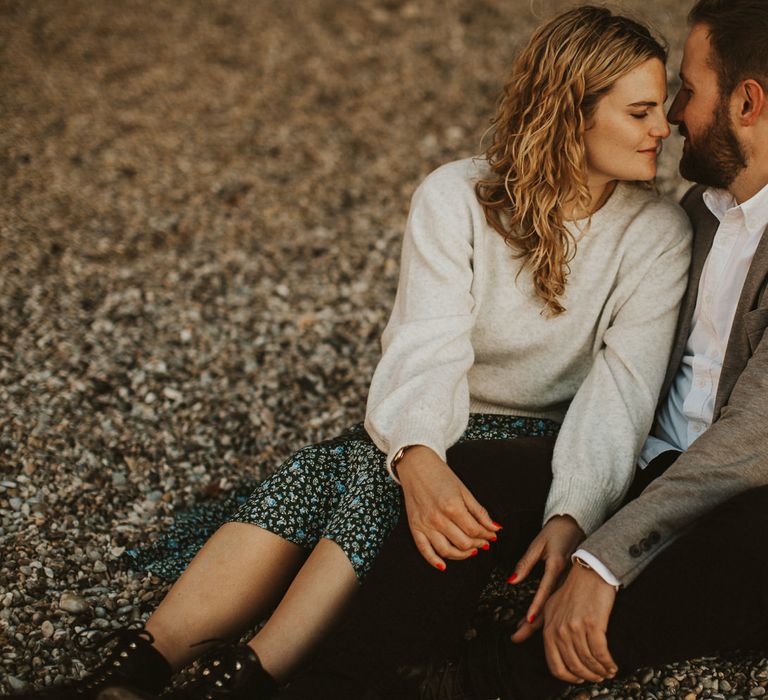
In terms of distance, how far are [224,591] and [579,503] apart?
3.95 feet

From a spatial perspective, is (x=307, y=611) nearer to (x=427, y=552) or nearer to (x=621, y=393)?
(x=427, y=552)

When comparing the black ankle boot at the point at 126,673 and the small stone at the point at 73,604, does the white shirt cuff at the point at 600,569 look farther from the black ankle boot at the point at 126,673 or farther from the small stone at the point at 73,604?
the small stone at the point at 73,604

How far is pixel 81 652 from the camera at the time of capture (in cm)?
309

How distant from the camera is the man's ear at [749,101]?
9.61 ft

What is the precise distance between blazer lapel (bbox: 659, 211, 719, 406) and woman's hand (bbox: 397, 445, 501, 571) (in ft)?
3.36

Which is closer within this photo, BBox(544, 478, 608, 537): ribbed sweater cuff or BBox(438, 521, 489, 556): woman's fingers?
BBox(438, 521, 489, 556): woman's fingers

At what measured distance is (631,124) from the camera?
3.03 meters

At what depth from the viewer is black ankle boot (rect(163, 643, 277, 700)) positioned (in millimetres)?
2521

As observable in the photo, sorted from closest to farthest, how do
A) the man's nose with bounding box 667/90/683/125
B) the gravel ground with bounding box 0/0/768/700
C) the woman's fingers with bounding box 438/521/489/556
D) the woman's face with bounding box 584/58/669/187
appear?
the woman's fingers with bounding box 438/521/489/556 < the woman's face with bounding box 584/58/669/187 < the man's nose with bounding box 667/90/683/125 < the gravel ground with bounding box 0/0/768/700

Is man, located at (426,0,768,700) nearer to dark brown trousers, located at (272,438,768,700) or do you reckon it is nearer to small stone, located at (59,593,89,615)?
dark brown trousers, located at (272,438,768,700)

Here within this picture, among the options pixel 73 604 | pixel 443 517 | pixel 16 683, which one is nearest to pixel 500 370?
A: pixel 443 517

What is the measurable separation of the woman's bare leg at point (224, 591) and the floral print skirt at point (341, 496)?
6cm

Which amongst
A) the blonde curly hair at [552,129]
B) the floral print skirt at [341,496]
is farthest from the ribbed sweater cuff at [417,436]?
the blonde curly hair at [552,129]

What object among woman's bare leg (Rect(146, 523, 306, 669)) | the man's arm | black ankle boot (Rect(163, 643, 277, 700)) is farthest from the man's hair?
black ankle boot (Rect(163, 643, 277, 700))
